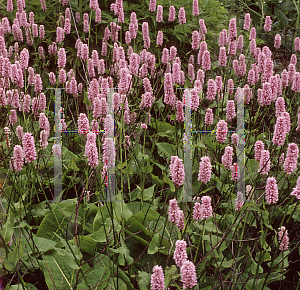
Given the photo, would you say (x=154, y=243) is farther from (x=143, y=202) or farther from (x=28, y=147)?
(x=28, y=147)

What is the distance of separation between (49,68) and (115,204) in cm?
224

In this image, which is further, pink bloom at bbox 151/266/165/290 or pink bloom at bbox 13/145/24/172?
pink bloom at bbox 13/145/24/172

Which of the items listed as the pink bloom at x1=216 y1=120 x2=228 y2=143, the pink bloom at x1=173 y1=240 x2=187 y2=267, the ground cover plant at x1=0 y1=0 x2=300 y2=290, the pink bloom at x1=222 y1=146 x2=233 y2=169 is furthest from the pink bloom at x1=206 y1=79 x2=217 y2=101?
the pink bloom at x1=173 y1=240 x2=187 y2=267

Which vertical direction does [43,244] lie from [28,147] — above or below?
below

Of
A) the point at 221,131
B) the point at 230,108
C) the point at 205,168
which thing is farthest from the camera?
the point at 230,108

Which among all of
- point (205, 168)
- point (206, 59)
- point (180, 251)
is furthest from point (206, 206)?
point (206, 59)

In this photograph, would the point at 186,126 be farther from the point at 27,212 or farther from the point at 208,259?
the point at 27,212

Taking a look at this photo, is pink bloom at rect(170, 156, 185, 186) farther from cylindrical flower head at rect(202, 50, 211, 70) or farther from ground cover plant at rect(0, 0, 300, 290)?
cylindrical flower head at rect(202, 50, 211, 70)

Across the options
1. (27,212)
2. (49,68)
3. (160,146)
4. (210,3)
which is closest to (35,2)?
(49,68)

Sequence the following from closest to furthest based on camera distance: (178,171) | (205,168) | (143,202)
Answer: (178,171) → (205,168) → (143,202)

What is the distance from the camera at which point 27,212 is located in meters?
1.43

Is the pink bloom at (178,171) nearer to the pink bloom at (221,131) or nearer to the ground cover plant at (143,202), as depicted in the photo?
the ground cover plant at (143,202)

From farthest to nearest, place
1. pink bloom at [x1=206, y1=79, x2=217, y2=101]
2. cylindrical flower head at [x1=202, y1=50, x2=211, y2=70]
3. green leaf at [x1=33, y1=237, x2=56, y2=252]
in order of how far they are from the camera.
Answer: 1. cylindrical flower head at [x1=202, y1=50, x2=211, y2=70]
2. pink bloom at [x1=206, y1=79, x2=217, y2=101]
3. green leaf at [x1=33, y1=237, x2=56, y2=252]

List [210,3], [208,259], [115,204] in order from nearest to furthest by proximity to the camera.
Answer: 1. [208,259]
2. [115,204]
3. [210,3]
